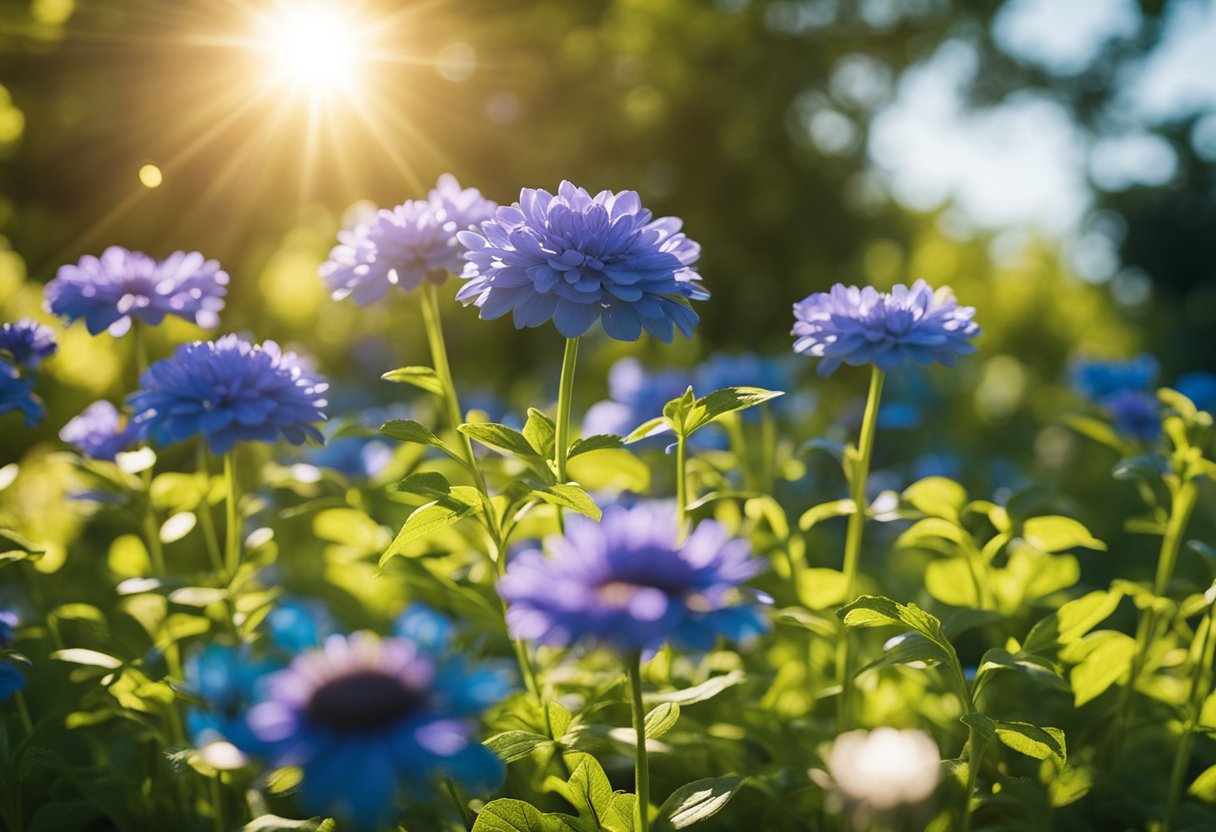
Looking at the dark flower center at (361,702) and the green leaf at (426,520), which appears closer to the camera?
the dark flower center at (361,702)

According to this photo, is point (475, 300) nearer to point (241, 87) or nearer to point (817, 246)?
point (241, 87)

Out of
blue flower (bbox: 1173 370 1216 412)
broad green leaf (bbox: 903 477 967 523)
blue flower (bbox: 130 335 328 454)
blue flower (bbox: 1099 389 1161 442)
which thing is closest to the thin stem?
blue flower (bbox: 130 335 328 454)

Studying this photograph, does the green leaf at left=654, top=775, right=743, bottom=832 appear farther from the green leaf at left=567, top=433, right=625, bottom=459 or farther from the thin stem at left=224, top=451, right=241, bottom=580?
the thin stem at left=224, top=451, right=241, bottom=580

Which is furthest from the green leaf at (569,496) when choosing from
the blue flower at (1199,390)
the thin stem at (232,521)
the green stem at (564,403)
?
the blue flower at (1199,390)

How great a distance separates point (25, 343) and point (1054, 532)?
1.42m

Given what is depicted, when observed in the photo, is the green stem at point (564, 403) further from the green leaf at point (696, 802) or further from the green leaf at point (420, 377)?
the green leaf at point (696, 802)

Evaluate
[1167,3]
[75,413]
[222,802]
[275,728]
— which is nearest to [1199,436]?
[275,728]

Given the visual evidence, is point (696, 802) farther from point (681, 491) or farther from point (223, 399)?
point (223, 399)

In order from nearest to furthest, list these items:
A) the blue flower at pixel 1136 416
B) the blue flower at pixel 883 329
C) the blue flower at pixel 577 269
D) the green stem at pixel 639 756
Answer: the green stem at pixel 639 756 → the blue flower at pixel 577 269 → the blue flower at pixel 883 329 → the blue flower at pixel 1136 416

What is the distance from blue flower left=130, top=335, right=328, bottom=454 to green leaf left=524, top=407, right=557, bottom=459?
0.82 ft

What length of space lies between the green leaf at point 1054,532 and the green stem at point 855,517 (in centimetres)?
27

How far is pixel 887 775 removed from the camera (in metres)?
0.69

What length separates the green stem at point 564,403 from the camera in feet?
3.40

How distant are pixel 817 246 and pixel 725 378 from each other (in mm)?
7255
